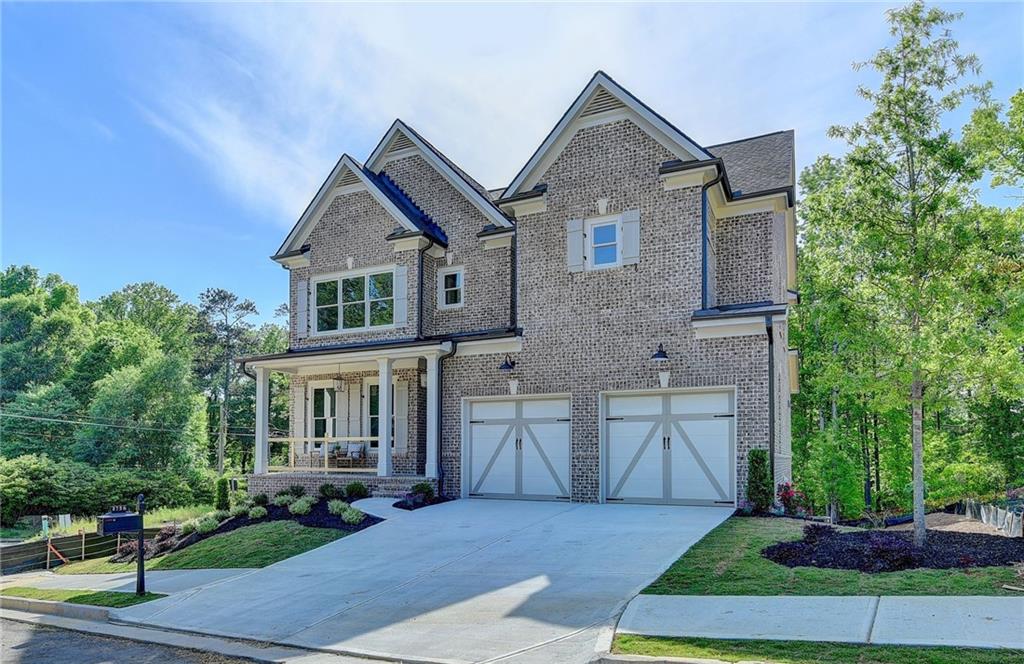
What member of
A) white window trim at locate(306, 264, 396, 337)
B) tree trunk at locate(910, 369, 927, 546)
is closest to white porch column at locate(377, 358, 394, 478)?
white window trim at locate(306, 264, 396, 337)

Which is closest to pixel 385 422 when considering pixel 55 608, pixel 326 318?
pixel 326 318

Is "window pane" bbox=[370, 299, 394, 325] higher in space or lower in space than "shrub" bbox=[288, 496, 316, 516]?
higher

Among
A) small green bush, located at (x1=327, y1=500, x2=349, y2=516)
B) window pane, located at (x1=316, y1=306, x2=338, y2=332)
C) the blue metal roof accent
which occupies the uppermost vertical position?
the blue metal roof accent

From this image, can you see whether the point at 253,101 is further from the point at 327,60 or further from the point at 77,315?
the point at 77,315

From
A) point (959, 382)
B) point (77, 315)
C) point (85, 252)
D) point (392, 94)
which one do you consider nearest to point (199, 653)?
point (959, 382)

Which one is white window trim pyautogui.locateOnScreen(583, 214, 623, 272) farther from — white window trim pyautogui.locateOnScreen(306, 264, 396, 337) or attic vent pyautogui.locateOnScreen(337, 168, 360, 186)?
attic vent pyautogui.locateOnScreen(337, 168, 360, 186)

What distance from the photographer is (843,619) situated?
23.7ft

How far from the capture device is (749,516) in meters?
14.0

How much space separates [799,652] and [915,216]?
758cm

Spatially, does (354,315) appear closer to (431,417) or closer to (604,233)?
(431,417)

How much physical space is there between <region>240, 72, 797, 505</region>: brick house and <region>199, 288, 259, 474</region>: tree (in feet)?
148

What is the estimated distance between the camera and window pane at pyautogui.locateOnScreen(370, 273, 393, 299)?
20.4 meters

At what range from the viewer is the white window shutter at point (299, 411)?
22422mm

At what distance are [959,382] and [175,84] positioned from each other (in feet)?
53.9
